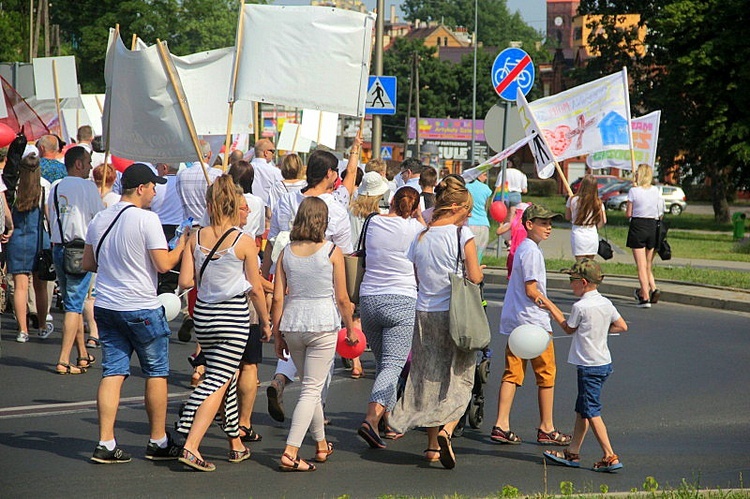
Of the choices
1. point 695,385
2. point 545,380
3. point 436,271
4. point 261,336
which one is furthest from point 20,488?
point 695,385

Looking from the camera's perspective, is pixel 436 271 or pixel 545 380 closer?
pixel 436 271

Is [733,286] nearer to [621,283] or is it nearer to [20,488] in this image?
[621,283]

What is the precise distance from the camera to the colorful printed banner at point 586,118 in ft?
44.5

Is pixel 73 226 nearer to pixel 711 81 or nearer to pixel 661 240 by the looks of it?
pixel 661 240

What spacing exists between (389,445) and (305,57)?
3.45 m

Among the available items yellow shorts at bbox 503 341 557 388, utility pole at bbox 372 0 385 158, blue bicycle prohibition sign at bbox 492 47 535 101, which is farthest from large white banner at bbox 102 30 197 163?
utility pole at bbox 372 0 385 158

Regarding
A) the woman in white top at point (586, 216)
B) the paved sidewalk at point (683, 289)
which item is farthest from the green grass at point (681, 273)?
the woman in white top at point (586, 216)

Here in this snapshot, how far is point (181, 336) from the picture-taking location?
1127cm

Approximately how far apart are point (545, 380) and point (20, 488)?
10.9 feet

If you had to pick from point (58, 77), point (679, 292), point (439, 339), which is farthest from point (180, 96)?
point (679, 292)

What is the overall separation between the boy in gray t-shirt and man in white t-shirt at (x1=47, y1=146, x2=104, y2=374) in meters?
4.68

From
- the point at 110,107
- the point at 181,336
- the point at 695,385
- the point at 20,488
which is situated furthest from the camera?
the point at 181,336

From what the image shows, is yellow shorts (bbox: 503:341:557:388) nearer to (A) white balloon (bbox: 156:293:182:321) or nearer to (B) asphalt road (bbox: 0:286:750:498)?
(B) asphalt road (bbox: 0:286:750:498)

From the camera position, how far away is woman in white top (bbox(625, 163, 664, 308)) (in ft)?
52.0
